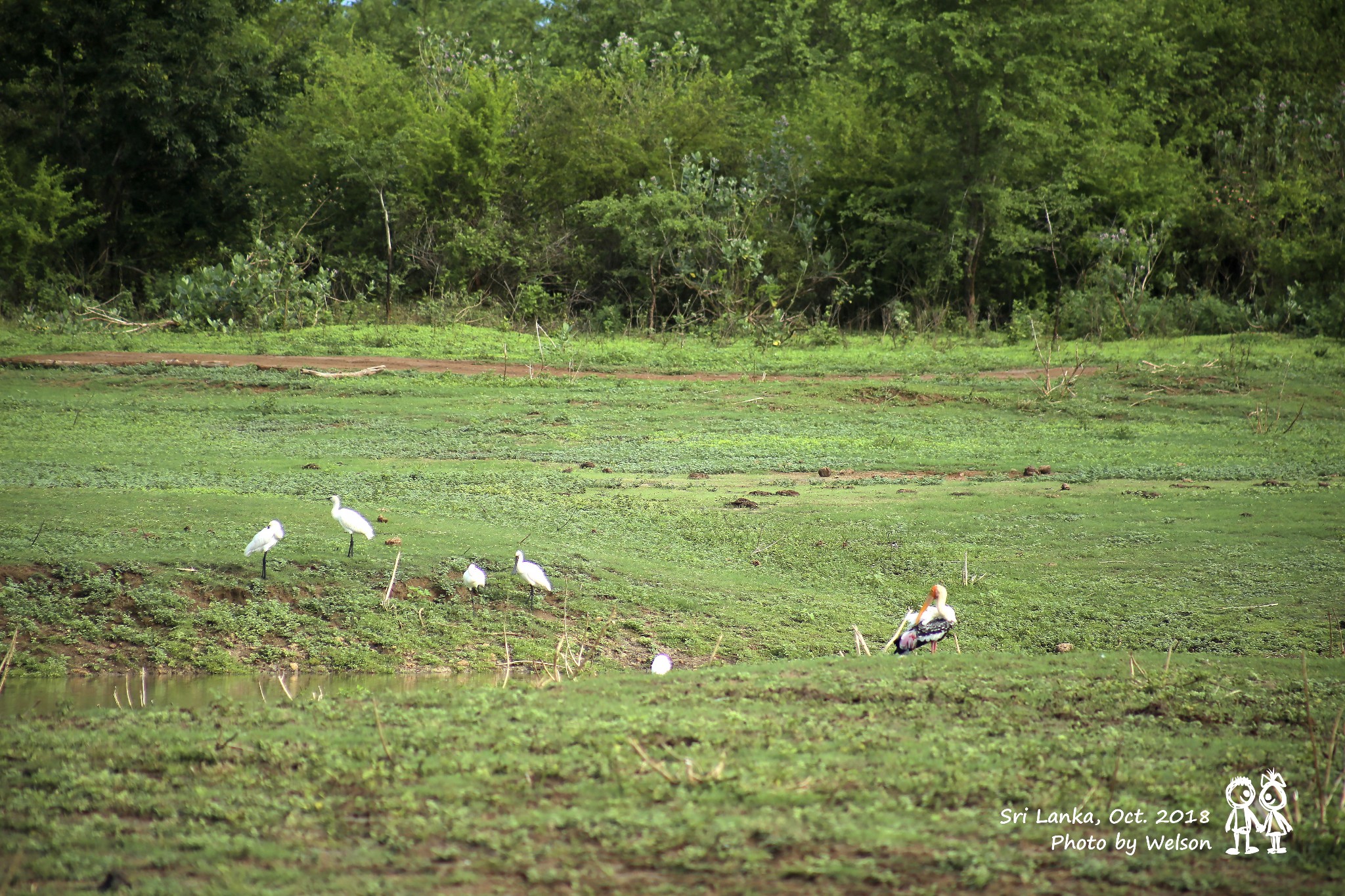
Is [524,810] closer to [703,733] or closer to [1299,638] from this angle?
[703,733]

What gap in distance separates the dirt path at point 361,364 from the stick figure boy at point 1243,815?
46.4 feet

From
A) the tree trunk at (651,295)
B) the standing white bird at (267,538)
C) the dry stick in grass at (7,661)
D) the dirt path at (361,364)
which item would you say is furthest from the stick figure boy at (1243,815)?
the tree trunk at (651,295)

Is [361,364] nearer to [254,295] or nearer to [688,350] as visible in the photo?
[254,295]

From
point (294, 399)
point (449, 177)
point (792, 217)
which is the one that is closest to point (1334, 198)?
point (792, 217)

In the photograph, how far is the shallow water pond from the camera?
19.2 ft

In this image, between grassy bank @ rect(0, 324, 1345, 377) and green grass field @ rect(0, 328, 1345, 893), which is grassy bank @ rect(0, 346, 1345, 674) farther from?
grassy bank @ rect(0, 324, 1345, 377)

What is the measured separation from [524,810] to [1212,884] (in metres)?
1.93

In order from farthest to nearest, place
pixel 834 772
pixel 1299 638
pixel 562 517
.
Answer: pixel 562 517 < pixel 1299 638 < pixel 834 772

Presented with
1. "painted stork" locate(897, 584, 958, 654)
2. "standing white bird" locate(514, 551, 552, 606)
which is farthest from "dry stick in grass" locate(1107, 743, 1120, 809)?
"standing white bird" locate(514, 551, 552, 606)

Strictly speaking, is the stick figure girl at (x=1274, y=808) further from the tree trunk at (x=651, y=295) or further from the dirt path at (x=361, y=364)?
the tree trunk at (x=651, y=295)

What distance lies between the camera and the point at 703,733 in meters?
4.55

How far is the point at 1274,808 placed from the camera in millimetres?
3793

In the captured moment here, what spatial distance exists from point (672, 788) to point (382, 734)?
1149 mm

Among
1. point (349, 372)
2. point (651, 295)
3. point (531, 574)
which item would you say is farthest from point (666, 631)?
point (651, 295)
